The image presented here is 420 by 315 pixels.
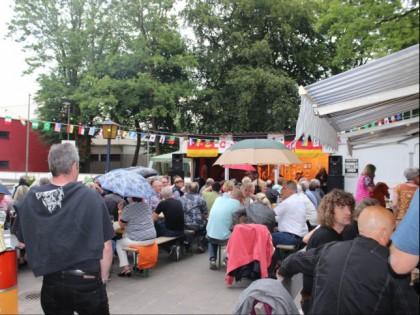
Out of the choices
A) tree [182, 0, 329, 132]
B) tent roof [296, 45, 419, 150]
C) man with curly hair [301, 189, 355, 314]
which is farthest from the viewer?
tree [182, 0, 329, 132]

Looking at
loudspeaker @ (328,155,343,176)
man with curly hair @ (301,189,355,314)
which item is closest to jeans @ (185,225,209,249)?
man with curly hair @ (301,189,355,314)

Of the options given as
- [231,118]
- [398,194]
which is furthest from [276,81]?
[398,194]

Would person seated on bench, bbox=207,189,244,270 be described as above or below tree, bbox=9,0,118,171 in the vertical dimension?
below

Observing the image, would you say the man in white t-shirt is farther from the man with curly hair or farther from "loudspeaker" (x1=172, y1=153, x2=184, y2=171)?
"loudspeaker" (x1=172, y1=153, x2=184, y2=171)

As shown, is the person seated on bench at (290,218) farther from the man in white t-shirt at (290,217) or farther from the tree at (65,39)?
the tree at (65,39)

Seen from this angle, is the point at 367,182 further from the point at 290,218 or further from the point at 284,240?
the point at 284,240

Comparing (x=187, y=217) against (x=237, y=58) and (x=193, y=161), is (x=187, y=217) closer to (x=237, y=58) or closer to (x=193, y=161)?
(x=193, y=161)

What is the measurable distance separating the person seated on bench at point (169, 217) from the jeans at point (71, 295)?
4.01 m

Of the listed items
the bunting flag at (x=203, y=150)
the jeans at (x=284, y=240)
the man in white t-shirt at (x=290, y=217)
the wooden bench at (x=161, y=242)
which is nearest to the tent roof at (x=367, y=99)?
the man in white t-shirt at (x=290, y=217)

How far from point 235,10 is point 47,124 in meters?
15.0

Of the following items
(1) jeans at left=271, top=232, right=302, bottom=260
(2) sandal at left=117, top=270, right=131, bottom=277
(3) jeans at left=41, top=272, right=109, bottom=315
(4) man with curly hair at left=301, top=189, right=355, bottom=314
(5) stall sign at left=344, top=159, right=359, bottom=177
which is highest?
(5) stall sign at left=344, top=159, right=359, bottom=177

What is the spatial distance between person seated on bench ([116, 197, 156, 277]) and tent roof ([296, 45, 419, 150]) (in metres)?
3.31

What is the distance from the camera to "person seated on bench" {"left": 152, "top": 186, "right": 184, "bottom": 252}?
6590mm

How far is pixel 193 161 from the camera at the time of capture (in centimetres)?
1959
